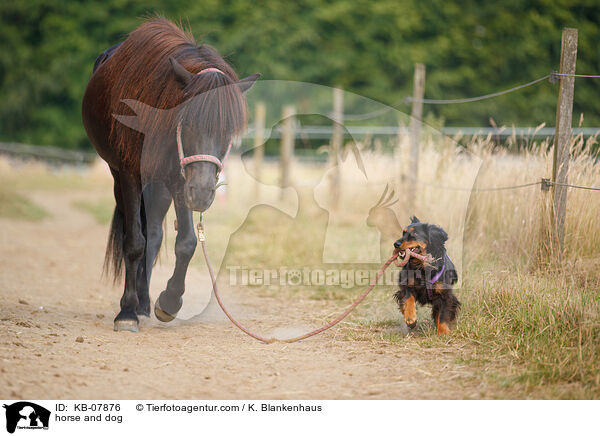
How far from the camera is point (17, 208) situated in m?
10.2

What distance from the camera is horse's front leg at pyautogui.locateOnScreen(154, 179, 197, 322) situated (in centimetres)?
412

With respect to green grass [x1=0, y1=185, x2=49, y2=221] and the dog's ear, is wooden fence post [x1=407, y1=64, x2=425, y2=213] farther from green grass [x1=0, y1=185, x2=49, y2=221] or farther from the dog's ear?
green grass [x1=0, y1=185, x2=49, y2=221]

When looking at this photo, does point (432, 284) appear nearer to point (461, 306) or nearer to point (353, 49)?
point (461, 306)

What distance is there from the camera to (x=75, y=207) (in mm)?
12516

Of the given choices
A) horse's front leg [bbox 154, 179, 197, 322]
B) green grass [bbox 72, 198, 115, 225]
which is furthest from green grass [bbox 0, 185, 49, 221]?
horse's front leg [bbox 154, 179, 197, 322]

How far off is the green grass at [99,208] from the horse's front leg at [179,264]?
22.4 feet

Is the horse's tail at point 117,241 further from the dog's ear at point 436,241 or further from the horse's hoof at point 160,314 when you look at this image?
the dog's ear at point 436,241

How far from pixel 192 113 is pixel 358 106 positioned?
21.7 m

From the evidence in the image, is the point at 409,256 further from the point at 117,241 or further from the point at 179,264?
the point at 117,241

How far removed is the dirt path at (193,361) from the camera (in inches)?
114

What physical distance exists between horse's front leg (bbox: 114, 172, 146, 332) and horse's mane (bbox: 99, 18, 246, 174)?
187 mm

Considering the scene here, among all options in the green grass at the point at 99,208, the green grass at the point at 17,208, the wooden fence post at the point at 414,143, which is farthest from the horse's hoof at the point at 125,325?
the green grass at the point at 99,208

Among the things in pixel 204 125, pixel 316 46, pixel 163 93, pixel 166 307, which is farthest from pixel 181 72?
pixel 316 46
